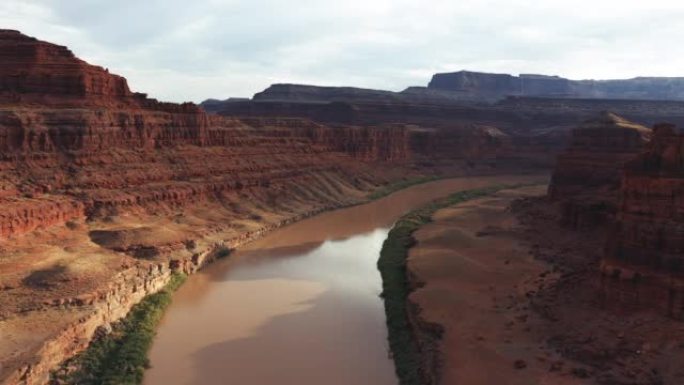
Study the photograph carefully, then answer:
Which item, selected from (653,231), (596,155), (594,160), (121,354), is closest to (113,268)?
(121,354)

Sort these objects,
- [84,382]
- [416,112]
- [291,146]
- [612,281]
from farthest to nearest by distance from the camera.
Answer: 1. [416,112]
2. [291,146]
3. [612,281]
4. [84,382]

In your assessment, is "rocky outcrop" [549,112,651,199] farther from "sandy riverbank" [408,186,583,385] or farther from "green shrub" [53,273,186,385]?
"green shrub" [53,273,186,385]

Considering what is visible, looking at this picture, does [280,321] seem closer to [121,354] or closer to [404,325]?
[404,325]

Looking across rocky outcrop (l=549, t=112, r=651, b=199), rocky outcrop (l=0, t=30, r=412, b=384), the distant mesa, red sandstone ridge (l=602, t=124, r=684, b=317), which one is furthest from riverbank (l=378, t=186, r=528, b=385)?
the distant mesa

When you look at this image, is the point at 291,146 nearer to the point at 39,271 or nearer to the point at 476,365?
the point at 39,271

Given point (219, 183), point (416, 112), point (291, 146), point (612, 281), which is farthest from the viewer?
point (416, 112)

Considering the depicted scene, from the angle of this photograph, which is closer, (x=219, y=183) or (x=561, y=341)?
(x=561, y=341)

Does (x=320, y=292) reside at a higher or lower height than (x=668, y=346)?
lower

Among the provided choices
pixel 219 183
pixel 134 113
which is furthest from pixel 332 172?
pixel 134 113
